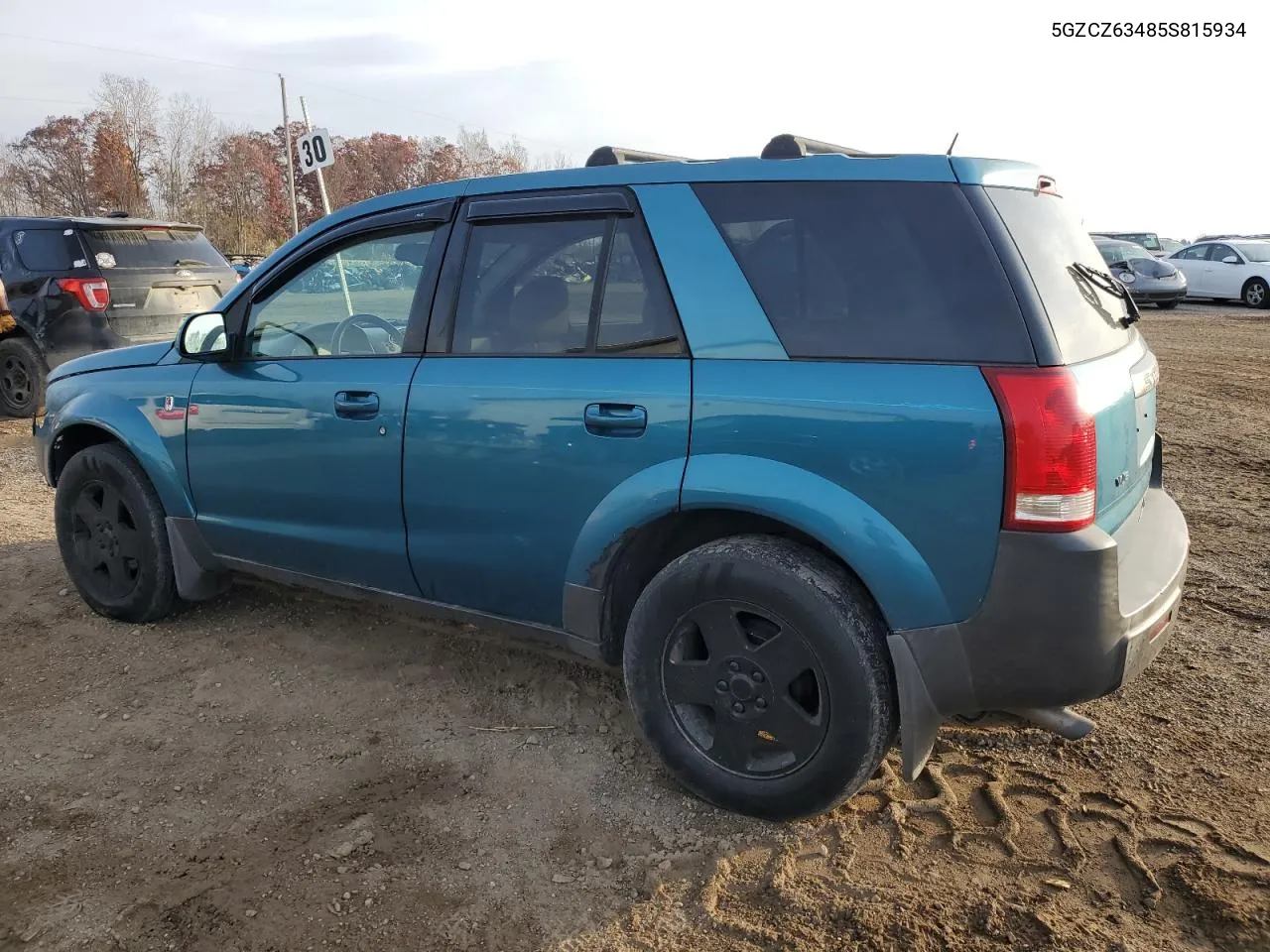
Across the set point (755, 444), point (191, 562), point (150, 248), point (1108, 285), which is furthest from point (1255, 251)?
point (191, 562)

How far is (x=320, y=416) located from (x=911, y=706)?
2219 millimetres

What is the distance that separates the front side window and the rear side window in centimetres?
124

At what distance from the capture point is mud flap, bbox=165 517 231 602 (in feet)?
13.3

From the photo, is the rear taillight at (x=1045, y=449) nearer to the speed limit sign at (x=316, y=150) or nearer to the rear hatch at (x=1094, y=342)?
the rear hatch at (x=1094, y=342)

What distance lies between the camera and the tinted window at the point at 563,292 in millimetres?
2891

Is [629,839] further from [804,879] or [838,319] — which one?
[838,319]

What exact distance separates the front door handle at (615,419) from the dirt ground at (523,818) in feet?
3.70

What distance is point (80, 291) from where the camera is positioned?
8.36 meters

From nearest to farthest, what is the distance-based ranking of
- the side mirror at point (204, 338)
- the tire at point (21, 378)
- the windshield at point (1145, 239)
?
the side mirror at point (204, 338), the tire at point (21, 378), the windshield at point (1145, 239)

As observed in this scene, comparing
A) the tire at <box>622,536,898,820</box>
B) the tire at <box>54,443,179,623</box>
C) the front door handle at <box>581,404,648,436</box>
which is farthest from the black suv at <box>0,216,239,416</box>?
the tire at <box>622,536,898,820</box>

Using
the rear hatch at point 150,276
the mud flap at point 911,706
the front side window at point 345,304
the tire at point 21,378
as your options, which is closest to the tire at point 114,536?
the front side window at point 345,304

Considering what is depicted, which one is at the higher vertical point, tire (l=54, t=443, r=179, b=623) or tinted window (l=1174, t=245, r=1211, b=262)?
tinted window (l=1174, t=245, r=1211, b=262)

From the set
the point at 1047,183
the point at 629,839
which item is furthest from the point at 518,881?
the point at 1047,183

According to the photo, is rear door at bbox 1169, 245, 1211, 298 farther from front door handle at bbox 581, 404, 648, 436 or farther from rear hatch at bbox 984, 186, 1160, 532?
front door handle at bbox 581, 404, 648, 436
